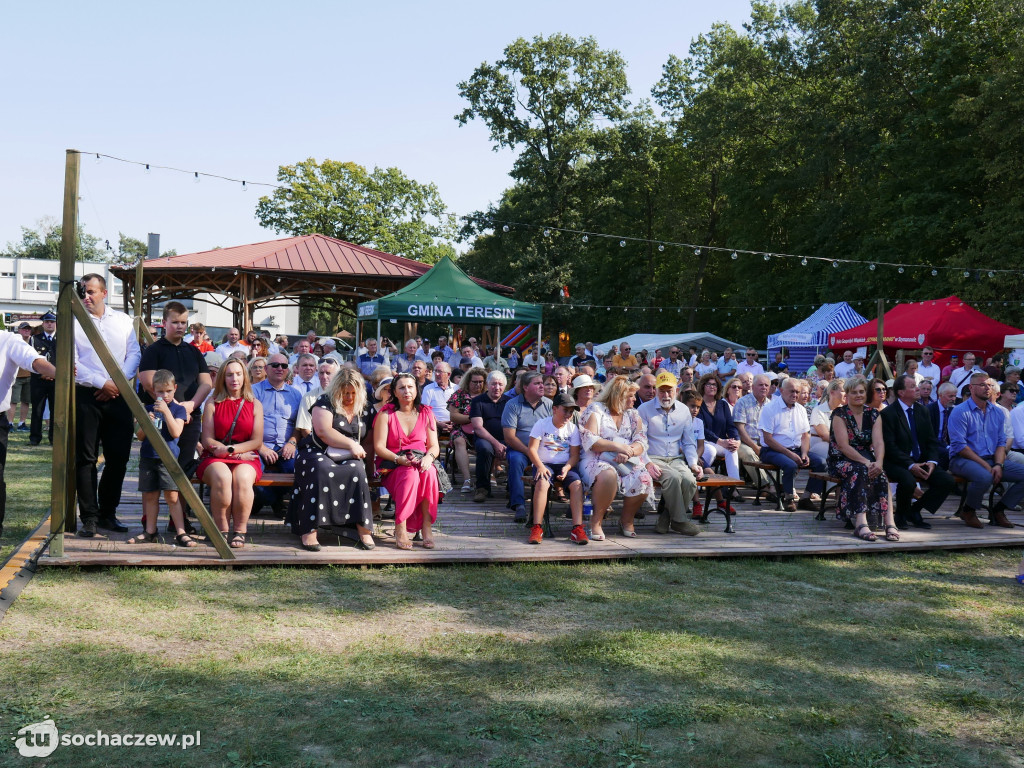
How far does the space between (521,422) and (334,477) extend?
6.93 ft

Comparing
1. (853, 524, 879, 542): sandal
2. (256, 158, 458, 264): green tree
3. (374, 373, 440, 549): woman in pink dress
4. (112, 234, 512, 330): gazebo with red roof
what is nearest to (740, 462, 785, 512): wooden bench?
(853, 524, 879, 542): sandal

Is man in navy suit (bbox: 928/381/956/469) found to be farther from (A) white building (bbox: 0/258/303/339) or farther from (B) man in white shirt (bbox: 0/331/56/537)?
(A) white building (bbox: 0/258/303/339)

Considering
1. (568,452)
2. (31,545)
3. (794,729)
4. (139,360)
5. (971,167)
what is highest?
(971,167)

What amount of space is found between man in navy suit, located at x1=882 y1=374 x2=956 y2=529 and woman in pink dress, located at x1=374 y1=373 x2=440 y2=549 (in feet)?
13.4

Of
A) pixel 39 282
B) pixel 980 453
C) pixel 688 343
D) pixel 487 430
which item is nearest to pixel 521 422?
pixel 487 430

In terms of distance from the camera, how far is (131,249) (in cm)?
9938

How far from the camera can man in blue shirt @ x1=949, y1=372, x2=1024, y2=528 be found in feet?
26.2

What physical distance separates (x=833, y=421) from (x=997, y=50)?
2495 centimetres

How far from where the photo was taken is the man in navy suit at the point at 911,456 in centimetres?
775

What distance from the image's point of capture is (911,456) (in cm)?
819

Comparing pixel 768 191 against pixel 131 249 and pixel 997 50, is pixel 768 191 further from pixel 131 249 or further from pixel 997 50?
pixel 131 249

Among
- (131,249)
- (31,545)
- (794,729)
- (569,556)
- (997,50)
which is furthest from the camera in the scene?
(131,249)

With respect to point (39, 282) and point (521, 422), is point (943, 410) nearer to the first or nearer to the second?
point (521, 422)

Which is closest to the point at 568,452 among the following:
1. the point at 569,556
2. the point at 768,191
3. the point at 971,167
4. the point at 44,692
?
the point at 569,556
